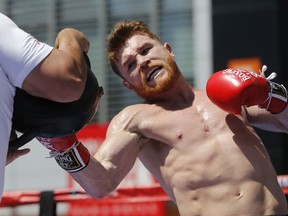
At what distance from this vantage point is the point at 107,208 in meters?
3.98

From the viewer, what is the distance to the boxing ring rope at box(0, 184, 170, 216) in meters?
3.58

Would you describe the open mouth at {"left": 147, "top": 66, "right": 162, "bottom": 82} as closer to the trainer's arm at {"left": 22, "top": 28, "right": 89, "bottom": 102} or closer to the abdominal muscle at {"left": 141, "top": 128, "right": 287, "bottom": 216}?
the abdominal muscle at {"left": 141, "top": 128, "right": 287, "bottom": 216}

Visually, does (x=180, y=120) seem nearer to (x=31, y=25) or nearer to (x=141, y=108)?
(x=141, y=108)

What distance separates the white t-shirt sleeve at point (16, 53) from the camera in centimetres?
179

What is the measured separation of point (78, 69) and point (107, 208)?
7.29 feet

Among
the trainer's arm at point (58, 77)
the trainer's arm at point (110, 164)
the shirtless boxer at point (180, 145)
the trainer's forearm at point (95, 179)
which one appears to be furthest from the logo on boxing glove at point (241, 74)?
the trainer's arm at point (58, 77)

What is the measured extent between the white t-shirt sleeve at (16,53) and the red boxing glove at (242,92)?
3.60 feet

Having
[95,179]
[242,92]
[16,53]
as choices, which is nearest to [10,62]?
[16,53]

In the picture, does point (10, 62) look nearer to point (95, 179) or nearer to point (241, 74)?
point (95, 179)

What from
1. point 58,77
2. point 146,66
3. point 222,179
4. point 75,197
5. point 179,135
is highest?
point 58,77

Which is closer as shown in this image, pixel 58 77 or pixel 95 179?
pixel 58 77

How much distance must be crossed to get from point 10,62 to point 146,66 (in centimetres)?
126

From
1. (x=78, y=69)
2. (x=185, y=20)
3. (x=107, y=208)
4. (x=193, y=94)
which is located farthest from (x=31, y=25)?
(x=78, y=69)

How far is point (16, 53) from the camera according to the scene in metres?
1.79
